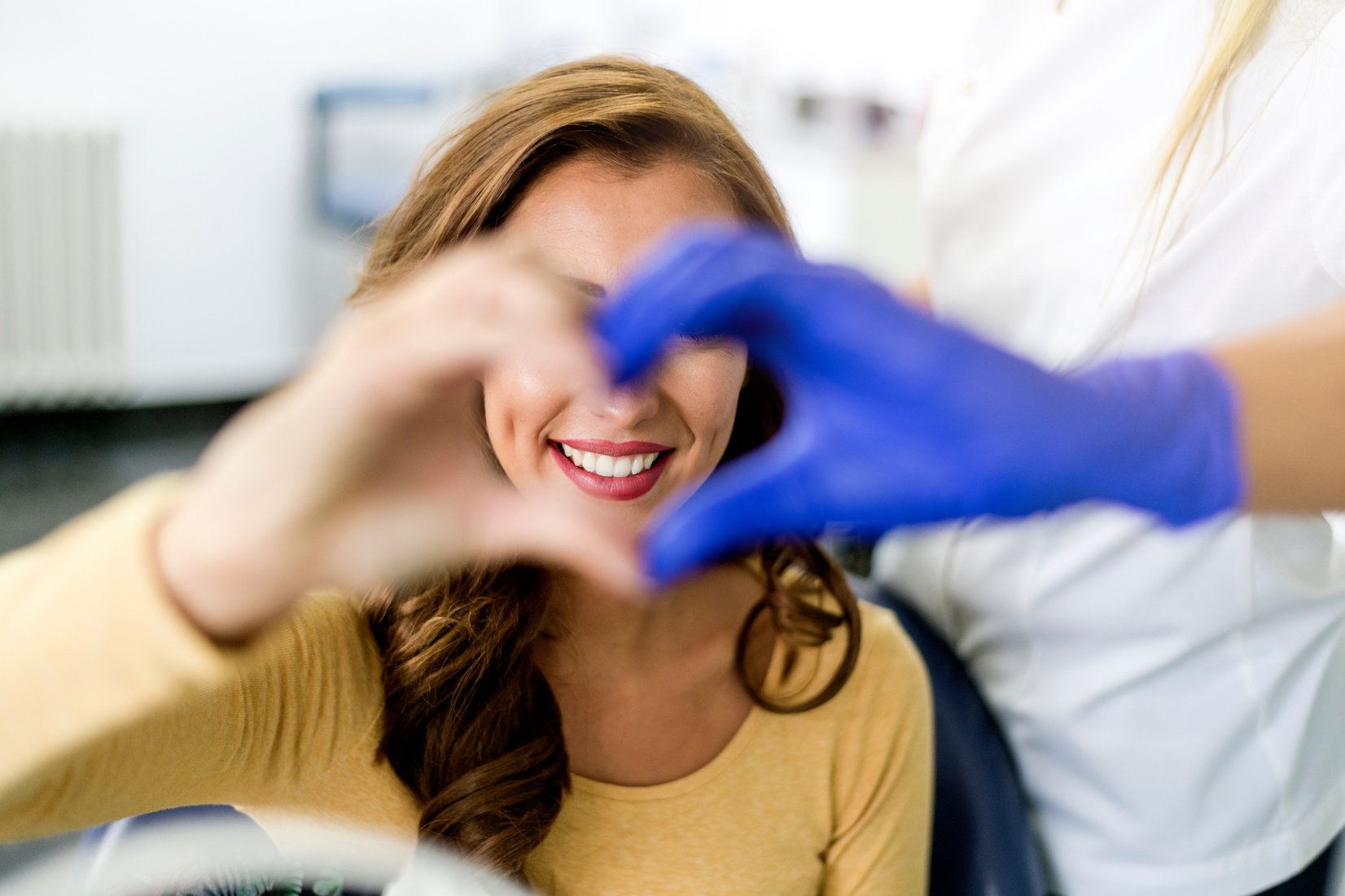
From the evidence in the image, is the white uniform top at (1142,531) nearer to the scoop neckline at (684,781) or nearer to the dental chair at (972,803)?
the dental chair at (972,803)

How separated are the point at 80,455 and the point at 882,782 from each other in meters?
2.97

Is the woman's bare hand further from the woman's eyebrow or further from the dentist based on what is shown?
the woman's eyebrow

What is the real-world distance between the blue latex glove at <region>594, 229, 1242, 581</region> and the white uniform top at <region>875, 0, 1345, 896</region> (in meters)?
0.41

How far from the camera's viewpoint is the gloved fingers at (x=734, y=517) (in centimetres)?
49

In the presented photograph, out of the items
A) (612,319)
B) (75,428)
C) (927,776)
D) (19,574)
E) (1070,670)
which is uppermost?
(612,319)

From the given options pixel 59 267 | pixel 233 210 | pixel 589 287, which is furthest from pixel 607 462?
pixel 233 210

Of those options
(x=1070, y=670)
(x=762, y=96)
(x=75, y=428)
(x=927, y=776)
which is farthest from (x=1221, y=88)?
(x=75, y=428)

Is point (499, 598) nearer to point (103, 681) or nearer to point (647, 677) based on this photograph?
point (647, 677)

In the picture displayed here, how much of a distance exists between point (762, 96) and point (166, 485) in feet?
11.6

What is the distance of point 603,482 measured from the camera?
91 centimetres

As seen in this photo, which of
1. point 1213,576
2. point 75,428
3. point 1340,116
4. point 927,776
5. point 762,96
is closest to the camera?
point 1340,116

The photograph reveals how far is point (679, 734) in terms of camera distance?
102 cm

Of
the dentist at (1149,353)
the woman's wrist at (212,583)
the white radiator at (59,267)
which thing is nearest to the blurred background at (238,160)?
the white radiator at (59,267)

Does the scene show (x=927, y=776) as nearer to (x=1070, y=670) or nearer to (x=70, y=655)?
(x=1070, y=670)
